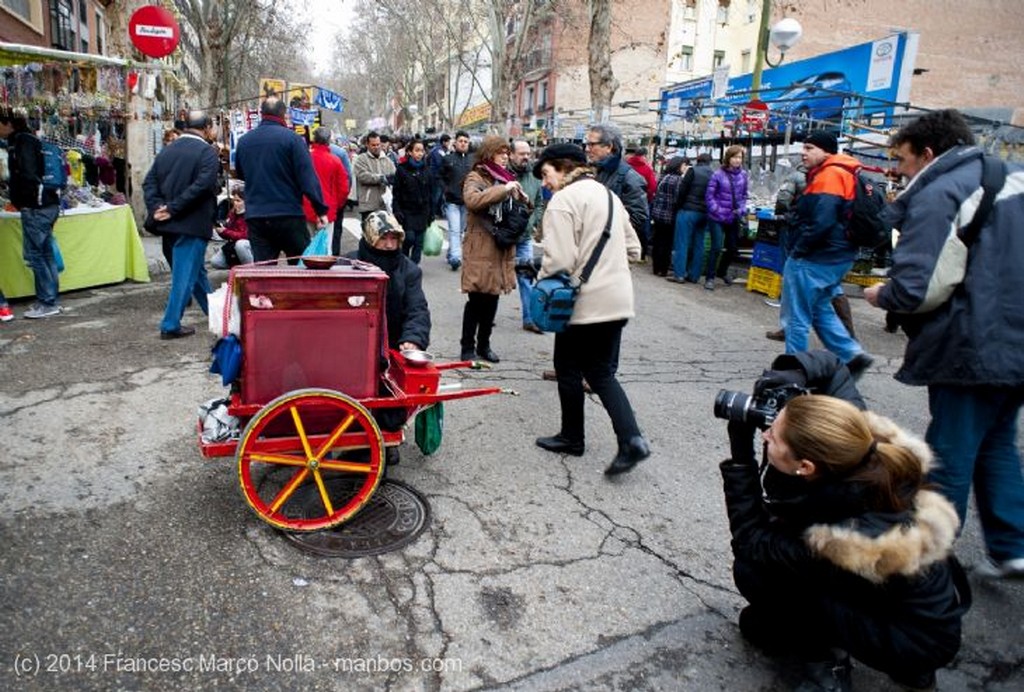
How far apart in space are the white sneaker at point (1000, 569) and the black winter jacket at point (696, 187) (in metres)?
7.02

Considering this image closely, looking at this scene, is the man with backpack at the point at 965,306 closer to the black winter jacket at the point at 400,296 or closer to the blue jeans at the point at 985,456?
the blue jeans at the point at 985,456

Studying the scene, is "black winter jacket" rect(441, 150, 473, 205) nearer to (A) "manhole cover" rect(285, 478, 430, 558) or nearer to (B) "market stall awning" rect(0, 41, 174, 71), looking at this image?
(B) "market stall awning" rect(0, 41, 174, 71)

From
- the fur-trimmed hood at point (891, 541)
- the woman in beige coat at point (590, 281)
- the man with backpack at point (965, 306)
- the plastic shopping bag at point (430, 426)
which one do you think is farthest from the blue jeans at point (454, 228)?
the fur-trimmed hood at point (891, 541)

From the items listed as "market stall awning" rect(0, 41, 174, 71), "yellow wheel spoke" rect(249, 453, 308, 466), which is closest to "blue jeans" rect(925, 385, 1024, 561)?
"yellow wheel spoke" rect(249, 453, 308, 466)

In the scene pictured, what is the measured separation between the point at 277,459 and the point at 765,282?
8133 millimetres

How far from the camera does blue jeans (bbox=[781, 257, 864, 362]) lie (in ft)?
17.5

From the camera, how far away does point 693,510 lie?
350cm

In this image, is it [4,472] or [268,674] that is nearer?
[268,674]

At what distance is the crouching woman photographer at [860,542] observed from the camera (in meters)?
2.01

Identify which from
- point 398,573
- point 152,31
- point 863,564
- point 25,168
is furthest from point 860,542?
point 152,31

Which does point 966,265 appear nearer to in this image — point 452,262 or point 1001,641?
point 1001,641

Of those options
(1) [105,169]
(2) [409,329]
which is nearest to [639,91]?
(1) [105,169]

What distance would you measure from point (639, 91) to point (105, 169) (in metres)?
31.1

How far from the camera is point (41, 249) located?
629 cm
